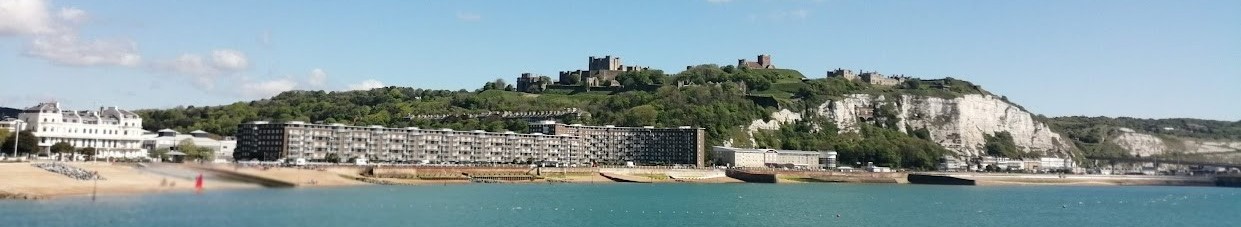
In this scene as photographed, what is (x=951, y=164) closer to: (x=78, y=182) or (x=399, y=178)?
(x=399, y=178)

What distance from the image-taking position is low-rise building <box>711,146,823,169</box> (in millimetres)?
119625

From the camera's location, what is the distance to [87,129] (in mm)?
74438

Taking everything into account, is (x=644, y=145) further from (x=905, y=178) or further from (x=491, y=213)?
(x=491, y=213)

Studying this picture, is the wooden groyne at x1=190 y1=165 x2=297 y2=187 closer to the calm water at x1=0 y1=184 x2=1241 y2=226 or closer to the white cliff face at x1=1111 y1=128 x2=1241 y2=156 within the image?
the calm water at x1=0 y1=184 x2=1241 y2=226

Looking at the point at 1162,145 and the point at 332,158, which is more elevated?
the point at 1162,145

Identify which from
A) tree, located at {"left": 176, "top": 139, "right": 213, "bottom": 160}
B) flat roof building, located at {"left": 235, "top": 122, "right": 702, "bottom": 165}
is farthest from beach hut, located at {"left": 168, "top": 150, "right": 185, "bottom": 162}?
flat roof building, located at {"left": 235, "top": 122, "right": 702, "bottom": 165}

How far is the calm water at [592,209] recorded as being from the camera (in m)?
37.8

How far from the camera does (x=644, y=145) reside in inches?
4722

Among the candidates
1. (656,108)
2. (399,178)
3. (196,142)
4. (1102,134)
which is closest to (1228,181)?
(1102,134)

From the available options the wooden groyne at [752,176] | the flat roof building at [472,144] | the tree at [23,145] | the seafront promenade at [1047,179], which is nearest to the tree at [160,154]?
the tree at [23,145]

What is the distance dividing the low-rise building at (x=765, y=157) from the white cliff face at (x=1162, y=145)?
7539cm

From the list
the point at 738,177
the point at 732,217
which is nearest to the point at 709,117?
the point at 738,177

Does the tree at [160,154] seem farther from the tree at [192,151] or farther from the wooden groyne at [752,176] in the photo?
the wooden groyne at [752,176]

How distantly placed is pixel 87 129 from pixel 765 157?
7224cm
